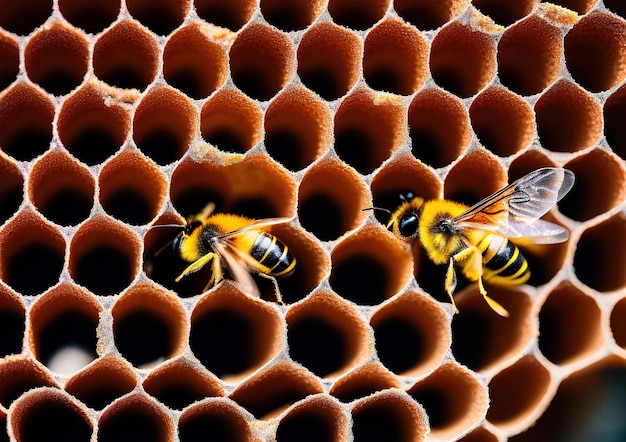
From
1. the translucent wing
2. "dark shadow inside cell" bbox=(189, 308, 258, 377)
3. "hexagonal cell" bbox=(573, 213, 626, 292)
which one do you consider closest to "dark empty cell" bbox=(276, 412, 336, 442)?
"dark shadow inside cell" bbox=(189, 308, 258, 377)

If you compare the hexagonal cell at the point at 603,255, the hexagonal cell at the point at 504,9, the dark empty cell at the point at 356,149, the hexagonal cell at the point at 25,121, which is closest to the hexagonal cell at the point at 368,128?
the dark empty cell at the point at 356,149

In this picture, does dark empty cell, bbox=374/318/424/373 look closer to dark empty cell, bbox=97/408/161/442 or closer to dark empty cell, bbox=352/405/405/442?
dark empty cell, bbox=352/405/405/442

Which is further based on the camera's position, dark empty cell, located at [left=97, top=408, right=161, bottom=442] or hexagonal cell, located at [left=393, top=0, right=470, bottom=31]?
hexagonal cell, located at [left=393, top=0, right=470, bottom=31]

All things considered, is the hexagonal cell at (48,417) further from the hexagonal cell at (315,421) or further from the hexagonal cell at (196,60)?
the hexagonal cell at (196,60)

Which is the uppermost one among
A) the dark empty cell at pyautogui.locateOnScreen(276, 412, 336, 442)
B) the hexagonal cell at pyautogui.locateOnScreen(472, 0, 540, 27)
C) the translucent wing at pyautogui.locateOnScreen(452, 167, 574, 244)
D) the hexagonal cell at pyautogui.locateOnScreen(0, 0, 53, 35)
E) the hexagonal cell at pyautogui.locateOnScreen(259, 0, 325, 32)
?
the hexagonal cell at pyautogui.locateOnScreen(472, 0, 540, 27)

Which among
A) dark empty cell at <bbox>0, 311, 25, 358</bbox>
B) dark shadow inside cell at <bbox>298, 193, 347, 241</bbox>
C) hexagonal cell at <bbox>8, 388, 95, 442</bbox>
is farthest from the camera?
dark shadow inside cell at <bbox>298, 193, 347, 241</bbox>

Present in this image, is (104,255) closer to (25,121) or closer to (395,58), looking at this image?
(25,121)
